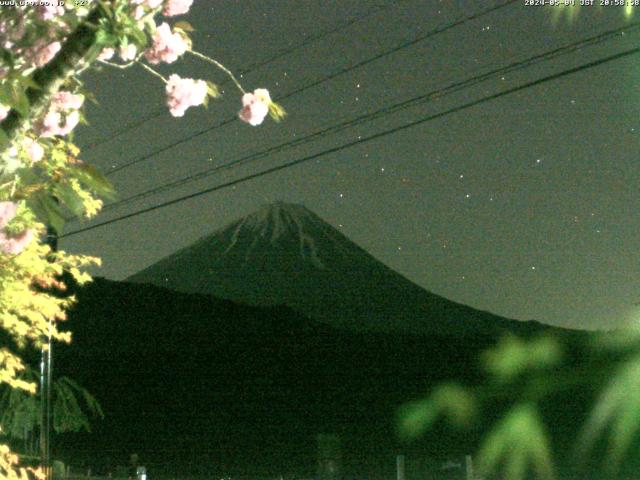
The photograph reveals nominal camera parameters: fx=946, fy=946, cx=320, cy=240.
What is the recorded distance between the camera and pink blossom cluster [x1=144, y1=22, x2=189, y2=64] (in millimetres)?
4066

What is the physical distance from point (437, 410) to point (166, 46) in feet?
188

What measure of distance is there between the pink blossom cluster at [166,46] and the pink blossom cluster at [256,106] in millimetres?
363

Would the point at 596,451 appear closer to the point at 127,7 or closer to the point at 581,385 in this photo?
the point at 581,385

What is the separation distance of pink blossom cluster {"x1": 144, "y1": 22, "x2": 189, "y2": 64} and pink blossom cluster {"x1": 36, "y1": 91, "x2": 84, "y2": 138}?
0.41m

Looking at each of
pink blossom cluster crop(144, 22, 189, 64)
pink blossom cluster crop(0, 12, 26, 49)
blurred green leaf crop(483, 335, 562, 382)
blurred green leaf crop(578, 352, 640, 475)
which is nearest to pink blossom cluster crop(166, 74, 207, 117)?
pink blossom cluster crop(144, 22, 189, 64)

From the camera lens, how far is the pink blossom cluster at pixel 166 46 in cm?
407

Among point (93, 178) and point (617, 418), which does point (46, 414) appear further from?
point (617, 418)

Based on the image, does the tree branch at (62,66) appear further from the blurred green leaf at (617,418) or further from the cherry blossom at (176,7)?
the blurred green leaf at (617,418)

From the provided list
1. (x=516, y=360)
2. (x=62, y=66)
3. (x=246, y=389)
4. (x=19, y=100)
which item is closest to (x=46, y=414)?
(x=62, y=66)

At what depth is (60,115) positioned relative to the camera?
12.7 ft

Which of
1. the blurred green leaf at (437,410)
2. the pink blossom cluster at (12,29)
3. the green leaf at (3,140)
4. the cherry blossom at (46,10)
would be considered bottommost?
the green leaf at (3,140)

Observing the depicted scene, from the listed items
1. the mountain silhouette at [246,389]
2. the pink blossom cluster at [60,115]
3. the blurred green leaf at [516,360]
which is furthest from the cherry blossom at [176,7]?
the blurred green leaf at [516,360]

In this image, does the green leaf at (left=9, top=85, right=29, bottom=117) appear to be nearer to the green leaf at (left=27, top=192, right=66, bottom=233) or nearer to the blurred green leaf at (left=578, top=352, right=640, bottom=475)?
the green leaf at (left=27, top=192, right=66, bottom=233)

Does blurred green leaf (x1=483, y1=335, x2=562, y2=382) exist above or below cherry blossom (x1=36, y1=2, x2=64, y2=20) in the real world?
above
